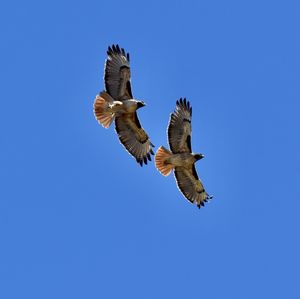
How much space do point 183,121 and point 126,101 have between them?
1.64 metres

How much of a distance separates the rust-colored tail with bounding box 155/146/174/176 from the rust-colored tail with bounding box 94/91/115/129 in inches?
67.1

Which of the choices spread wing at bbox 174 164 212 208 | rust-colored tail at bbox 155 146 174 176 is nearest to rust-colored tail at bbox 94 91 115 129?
rust-colored tail at bbox 155 146 174 176

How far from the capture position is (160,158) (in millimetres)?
42906

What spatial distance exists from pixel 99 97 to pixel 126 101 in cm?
80

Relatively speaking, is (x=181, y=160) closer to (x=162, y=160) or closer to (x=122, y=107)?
(x=162, y=160)

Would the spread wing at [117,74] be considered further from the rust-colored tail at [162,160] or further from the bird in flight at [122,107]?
the rust-colored tail at [162,160]

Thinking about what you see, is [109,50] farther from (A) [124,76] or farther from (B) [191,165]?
(B) [191,165]

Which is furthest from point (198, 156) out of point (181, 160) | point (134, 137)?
point (134, 137)

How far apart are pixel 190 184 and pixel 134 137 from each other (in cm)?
186

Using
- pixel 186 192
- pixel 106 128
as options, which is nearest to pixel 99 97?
pixel 106 128

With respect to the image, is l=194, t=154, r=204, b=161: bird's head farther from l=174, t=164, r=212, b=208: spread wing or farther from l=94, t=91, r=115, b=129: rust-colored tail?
l=94, t=91, r=115, b=129: rust-colored tail

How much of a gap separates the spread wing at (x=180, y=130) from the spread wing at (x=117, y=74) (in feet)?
4.32

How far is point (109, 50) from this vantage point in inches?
1681

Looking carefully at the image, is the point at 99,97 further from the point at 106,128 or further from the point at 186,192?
the point at 186,192
